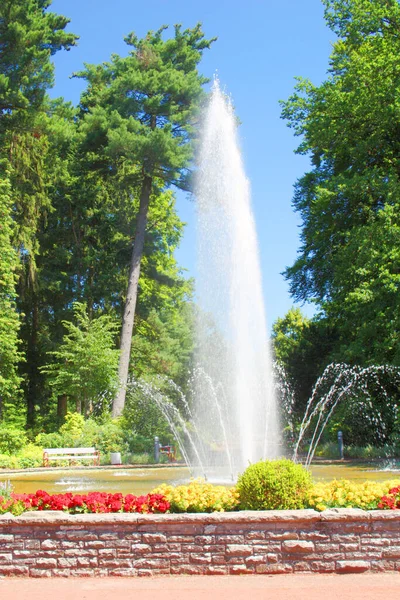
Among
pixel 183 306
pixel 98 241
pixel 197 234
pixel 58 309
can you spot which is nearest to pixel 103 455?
pixel 197 234

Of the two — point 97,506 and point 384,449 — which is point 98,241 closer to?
point 384,449

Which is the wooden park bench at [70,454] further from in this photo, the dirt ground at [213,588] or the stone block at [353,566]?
the stone block at [353,566]

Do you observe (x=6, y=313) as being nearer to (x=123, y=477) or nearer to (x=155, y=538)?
(x=123, y=477)

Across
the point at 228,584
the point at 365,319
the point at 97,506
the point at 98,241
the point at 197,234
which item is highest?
the point at 98,241

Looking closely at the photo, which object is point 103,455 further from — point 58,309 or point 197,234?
point 58,309

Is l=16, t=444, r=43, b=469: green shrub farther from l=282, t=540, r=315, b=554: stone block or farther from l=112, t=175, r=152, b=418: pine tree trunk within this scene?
l=282, t=540, r=315, b=554: stone block

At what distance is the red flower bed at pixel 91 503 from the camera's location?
673 centimetres

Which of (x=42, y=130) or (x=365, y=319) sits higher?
(x=42, y=130)

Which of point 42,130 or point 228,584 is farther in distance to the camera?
point 42,130

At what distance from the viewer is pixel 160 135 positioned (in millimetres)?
27047

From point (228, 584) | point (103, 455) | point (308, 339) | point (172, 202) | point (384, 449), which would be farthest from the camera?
point (172, 202)

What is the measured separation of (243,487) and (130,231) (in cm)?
2588

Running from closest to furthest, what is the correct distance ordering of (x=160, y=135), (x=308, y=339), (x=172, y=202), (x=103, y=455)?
(x=103, y=455) → (x=160, y=135) → (x=308, y=339) → (x=172, y=202)

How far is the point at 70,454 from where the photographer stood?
21.0 metres
